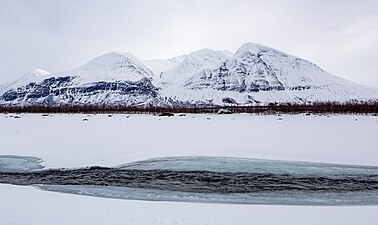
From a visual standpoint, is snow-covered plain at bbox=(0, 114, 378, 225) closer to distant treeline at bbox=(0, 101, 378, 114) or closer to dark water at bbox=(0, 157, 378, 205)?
dark water at bbox=(0, 157, 378, 205)

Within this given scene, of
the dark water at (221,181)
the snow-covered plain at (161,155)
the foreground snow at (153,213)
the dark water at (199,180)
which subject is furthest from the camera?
the dark water at (199,180)

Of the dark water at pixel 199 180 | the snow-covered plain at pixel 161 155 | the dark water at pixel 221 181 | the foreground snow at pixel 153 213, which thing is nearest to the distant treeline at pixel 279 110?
the snow-covered plain at pixel 161 155

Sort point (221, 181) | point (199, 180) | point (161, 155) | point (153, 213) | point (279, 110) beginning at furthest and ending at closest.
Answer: point (279, 110)
point (161, 155)
point (199, 180)
point (221, 181)
point (153, 213)

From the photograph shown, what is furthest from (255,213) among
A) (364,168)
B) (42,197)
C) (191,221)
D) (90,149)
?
(90,149)

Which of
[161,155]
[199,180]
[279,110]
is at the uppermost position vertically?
[279,110]

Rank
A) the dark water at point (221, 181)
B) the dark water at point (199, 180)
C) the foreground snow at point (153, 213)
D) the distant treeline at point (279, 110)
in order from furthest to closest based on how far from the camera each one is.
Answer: the distant treeline at point (279, 110)
the dark water at point (199, 180)
the dark water at point (221, 181)
the foreground snow at point (153, 213)

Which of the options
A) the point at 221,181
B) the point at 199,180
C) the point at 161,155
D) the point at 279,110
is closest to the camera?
the point at 221,181

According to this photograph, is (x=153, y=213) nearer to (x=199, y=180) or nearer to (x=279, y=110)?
(x=199, y=180)

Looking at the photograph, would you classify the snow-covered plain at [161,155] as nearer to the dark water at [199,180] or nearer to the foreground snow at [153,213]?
the foreground snow at [153,213]

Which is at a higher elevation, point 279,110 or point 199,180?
point 279,110

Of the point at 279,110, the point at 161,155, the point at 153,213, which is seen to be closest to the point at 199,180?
the point at 153,213

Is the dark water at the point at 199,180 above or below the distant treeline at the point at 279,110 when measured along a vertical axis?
below

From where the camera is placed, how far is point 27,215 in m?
7.93

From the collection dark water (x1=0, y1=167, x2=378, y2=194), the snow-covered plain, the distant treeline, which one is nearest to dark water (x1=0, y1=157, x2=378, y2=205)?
dark water (x1=0, y1=167, x2=378, y2=194)
